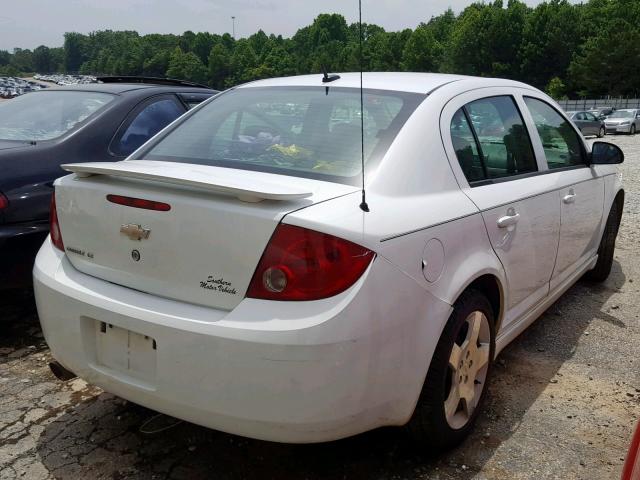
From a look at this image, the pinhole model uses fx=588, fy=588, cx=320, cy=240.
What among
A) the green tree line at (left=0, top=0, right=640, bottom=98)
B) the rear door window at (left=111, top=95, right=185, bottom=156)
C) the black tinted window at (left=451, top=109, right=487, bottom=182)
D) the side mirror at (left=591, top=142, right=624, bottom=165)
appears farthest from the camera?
the green tree line at (left=0, top=0, right=640, bottom=98)

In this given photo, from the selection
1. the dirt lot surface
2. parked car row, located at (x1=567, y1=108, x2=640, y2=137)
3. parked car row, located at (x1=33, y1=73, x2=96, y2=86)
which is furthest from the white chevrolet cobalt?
parked car row, located at (x1=567, y1=108, x2=640, y2=137)

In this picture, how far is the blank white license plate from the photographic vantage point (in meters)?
2.08

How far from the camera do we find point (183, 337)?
1.96 m

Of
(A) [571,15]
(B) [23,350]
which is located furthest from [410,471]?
(A) [571,15]

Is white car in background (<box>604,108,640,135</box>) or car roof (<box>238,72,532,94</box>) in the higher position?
car roof (<box>238,72,532,94</box>)

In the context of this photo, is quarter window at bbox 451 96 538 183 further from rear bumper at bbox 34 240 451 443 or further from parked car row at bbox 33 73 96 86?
parked car row at bbox 33 73 96 86

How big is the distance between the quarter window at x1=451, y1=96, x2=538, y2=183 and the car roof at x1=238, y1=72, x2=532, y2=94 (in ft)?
0.50

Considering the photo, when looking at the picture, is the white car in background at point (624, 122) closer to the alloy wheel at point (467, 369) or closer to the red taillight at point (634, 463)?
the alloy wheel at point (467, 369)

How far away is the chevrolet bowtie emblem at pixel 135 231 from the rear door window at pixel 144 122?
2.15 meters

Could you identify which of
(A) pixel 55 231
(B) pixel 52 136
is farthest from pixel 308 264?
(B) pixel 52 136

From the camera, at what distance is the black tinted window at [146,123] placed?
4.22 metres

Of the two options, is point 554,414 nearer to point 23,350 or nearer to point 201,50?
point 23,350

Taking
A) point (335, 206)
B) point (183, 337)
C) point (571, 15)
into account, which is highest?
point (571, 15)

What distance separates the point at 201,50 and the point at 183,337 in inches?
6109
